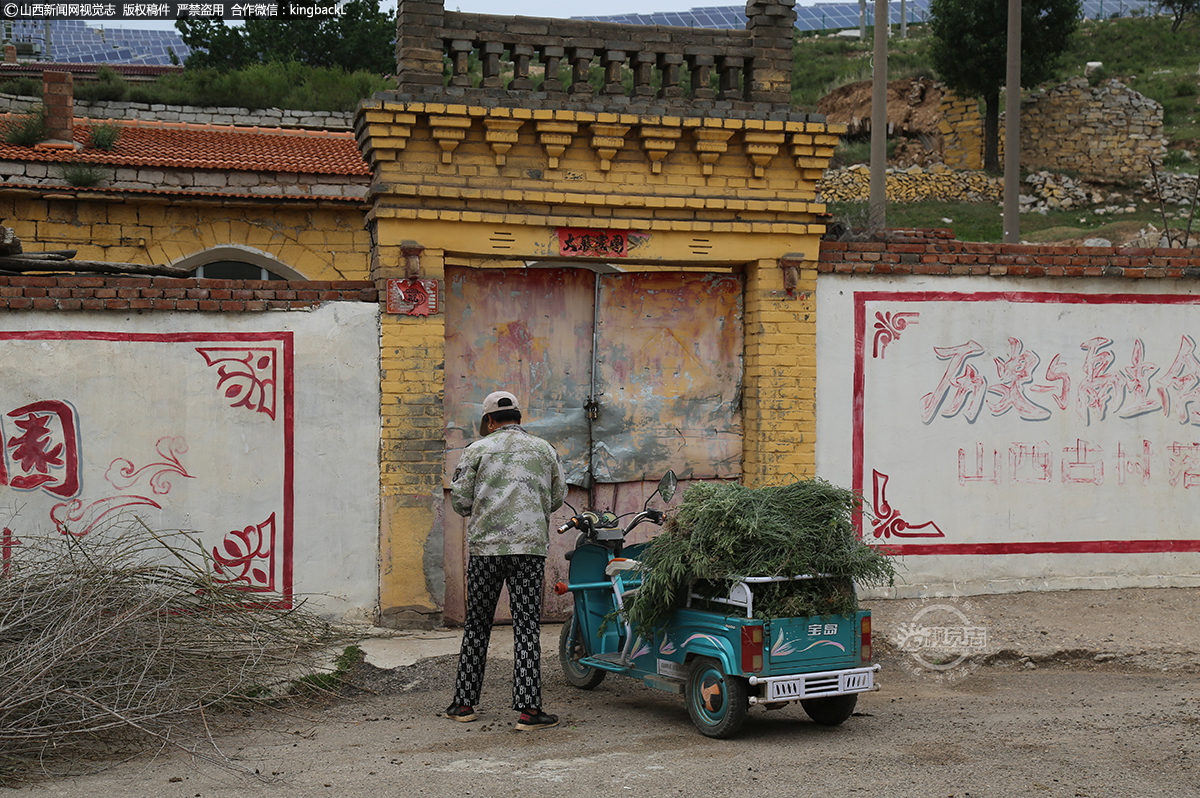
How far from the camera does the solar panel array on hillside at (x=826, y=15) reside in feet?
176

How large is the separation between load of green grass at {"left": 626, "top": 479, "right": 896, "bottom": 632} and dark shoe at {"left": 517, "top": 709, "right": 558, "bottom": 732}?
2.32 ft

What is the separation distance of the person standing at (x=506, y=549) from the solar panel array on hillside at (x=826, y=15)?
141ft

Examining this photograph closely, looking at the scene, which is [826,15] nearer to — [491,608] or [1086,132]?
[1086,132]

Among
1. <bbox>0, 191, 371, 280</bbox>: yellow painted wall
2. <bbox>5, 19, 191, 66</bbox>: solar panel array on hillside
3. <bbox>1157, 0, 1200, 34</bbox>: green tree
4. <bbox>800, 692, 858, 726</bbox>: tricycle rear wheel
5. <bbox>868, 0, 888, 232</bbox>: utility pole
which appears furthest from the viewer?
<bbox>1157, 0, 1200, 34</bbox>: green tree

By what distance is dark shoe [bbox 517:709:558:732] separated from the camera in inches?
225

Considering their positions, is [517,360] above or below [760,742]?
above

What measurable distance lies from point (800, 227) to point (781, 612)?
4.13 m

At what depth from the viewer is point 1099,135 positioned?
1314 inches

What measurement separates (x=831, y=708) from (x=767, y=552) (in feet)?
3.25

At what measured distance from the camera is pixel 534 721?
18.8ft

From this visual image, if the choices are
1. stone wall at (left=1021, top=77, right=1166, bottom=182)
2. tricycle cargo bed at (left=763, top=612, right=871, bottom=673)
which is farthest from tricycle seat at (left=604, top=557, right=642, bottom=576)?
stone wall at (left=1021, top=77, right=1166, bottom=182)

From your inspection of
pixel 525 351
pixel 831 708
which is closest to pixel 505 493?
pixel 831 708

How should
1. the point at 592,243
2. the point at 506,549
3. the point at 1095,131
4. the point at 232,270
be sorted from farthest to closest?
the point at 1095,131, the point at 232,270, the point at 592,243, the point at 506,549

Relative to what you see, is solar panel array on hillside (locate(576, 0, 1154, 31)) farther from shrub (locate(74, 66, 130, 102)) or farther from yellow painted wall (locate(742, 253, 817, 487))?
yellow painted wall (locate(742, 253, 817, 487))
